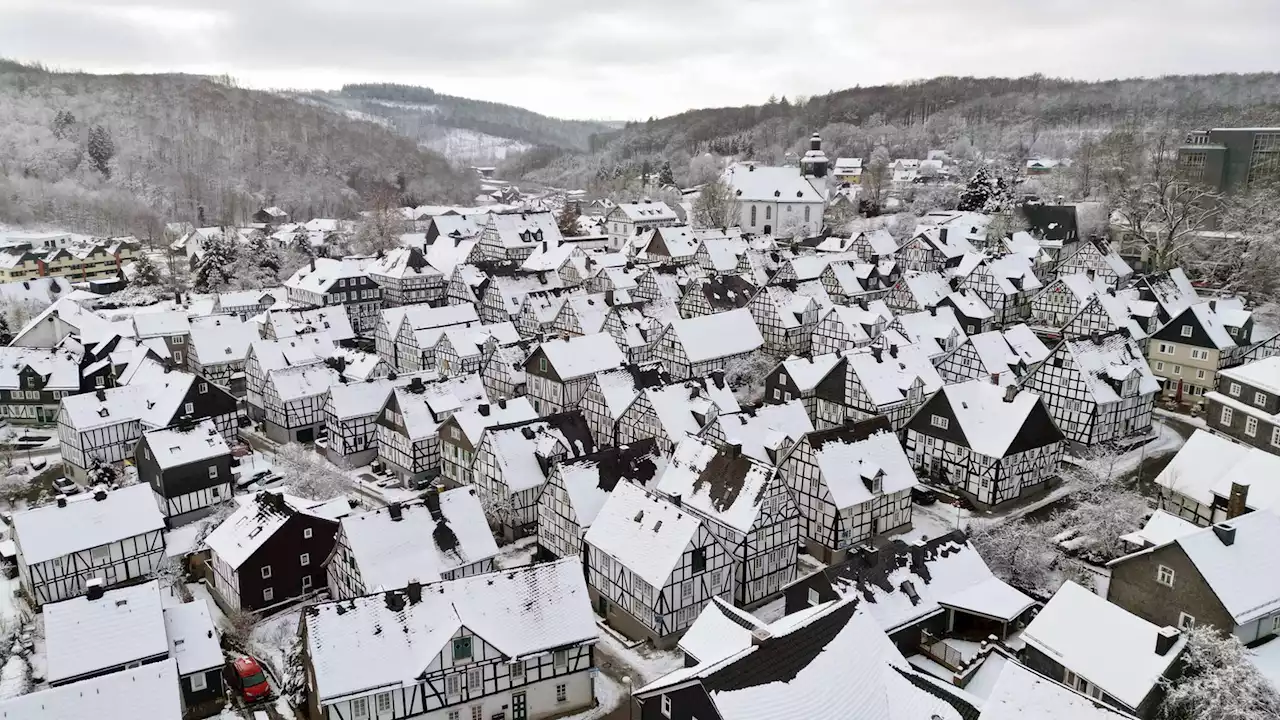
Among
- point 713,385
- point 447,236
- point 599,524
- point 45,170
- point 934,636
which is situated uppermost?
point 45,170

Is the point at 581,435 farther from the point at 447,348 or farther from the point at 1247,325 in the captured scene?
the point at 1247,325

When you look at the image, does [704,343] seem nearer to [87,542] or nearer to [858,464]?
[858,464]

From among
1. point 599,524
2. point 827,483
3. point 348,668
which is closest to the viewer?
point 348,668

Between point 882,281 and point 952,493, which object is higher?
point 882,281

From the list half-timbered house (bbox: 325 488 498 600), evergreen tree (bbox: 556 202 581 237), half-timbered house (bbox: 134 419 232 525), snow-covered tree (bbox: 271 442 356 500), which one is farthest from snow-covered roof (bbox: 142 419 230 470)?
evergreen tree (bbox: 556 202 581 237)

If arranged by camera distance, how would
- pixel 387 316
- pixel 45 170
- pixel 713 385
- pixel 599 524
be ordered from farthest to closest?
pixel 45 170
pixel 387 316
pixel 713 385
pixel 599 524

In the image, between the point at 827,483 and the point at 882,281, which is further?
the point at 882,281

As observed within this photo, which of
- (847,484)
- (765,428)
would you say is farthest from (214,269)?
(847,484)

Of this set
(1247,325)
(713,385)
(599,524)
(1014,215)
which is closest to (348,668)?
(599,524)
